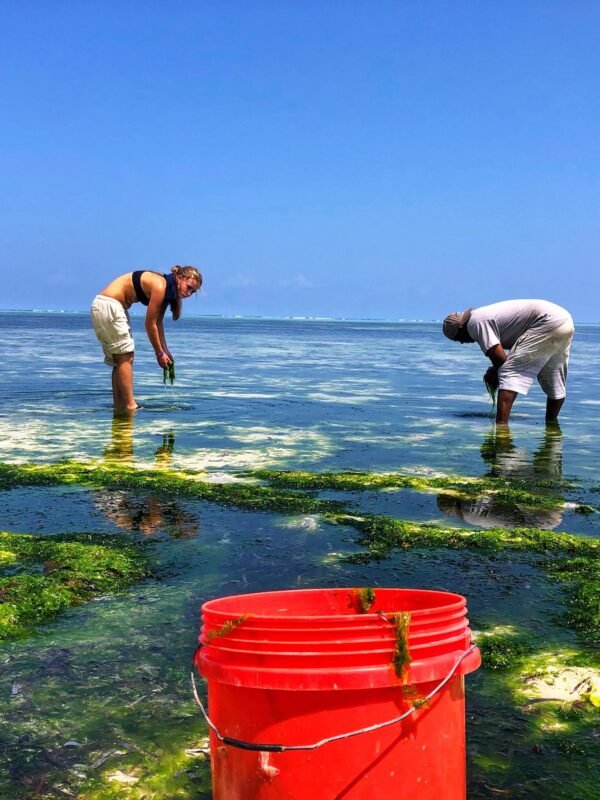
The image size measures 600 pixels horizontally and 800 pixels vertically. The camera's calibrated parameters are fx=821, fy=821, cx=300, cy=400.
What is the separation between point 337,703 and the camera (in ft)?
5.92

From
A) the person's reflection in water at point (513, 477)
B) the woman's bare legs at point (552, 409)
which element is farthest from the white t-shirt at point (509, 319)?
the woman's bare legs at point (552, 409)

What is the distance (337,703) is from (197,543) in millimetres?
2667

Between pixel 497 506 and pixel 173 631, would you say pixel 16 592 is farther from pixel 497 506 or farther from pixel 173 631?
pixel 497 506

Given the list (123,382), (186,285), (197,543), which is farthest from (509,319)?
(197,543)

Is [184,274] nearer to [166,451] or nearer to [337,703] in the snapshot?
[166,451]

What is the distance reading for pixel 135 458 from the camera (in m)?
6.99

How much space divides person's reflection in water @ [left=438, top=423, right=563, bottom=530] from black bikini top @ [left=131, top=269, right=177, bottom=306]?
3.92 metres

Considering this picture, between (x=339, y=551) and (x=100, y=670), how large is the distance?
5.51 ft

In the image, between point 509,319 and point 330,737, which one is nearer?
point 330,737

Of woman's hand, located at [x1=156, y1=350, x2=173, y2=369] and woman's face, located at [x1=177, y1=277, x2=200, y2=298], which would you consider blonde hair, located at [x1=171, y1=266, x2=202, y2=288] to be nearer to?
woman's face, located at [x1=177, y1=277, x2=200, y2=298]

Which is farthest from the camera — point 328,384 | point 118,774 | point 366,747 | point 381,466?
point 328,384

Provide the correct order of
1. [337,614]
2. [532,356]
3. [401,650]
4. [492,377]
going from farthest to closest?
1. [492,377]
2. [532,356]
3. [337,614]
4. [401,650]

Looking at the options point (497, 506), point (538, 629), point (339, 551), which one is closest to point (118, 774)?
point (538, 629)

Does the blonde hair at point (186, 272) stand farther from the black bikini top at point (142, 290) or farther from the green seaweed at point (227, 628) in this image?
the green seaweed at point (227, 628)
